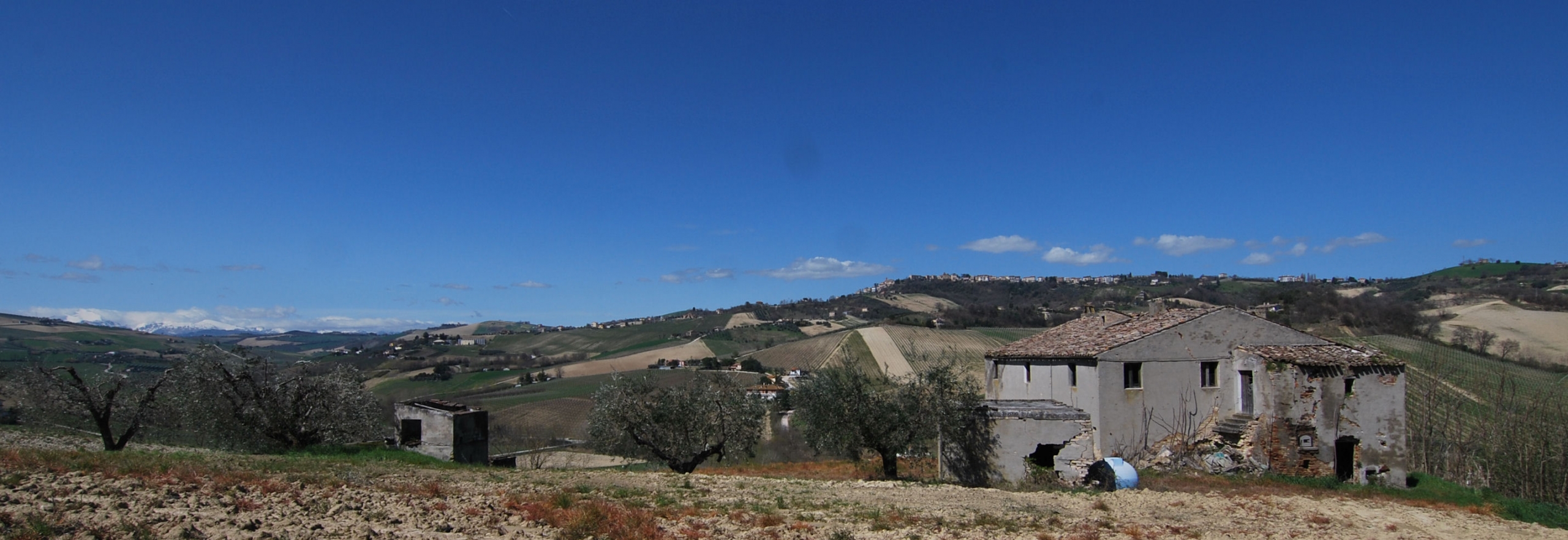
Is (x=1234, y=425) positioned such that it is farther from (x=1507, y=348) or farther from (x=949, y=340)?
(x=949, y=340)

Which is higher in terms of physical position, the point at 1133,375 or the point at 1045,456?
the point at 1133,375

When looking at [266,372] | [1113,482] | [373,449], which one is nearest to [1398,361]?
[1113,482]

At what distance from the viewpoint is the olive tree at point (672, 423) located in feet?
90.1

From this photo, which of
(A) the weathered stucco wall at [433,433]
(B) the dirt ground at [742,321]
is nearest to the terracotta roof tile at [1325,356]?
(A) the weathered stucco wall at [433,433]

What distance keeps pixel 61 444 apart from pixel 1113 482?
36.3m

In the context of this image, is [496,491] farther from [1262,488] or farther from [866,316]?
[866,316]

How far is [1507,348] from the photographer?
186 ft

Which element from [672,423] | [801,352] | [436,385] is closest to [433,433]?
[672,423]

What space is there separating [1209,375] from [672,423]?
2007 centimetres

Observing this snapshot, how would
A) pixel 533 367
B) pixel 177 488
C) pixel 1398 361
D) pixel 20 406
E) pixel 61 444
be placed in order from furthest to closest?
1. pixel 533 367
2. pixel 20 406
3. pixel 61 444
4. pixel 1398 361
5. pixel 177 488

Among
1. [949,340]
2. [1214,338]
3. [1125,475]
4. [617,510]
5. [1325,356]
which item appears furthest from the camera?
[949,340]

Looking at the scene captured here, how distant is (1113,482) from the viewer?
22.0 metres

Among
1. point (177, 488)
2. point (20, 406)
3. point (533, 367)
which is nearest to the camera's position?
point (177, 488)

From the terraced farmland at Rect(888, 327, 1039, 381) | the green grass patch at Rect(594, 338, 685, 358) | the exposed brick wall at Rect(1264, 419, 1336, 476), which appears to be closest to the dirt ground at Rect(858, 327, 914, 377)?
the terraced farmland at Rect(888, 327, 1039, 381)
